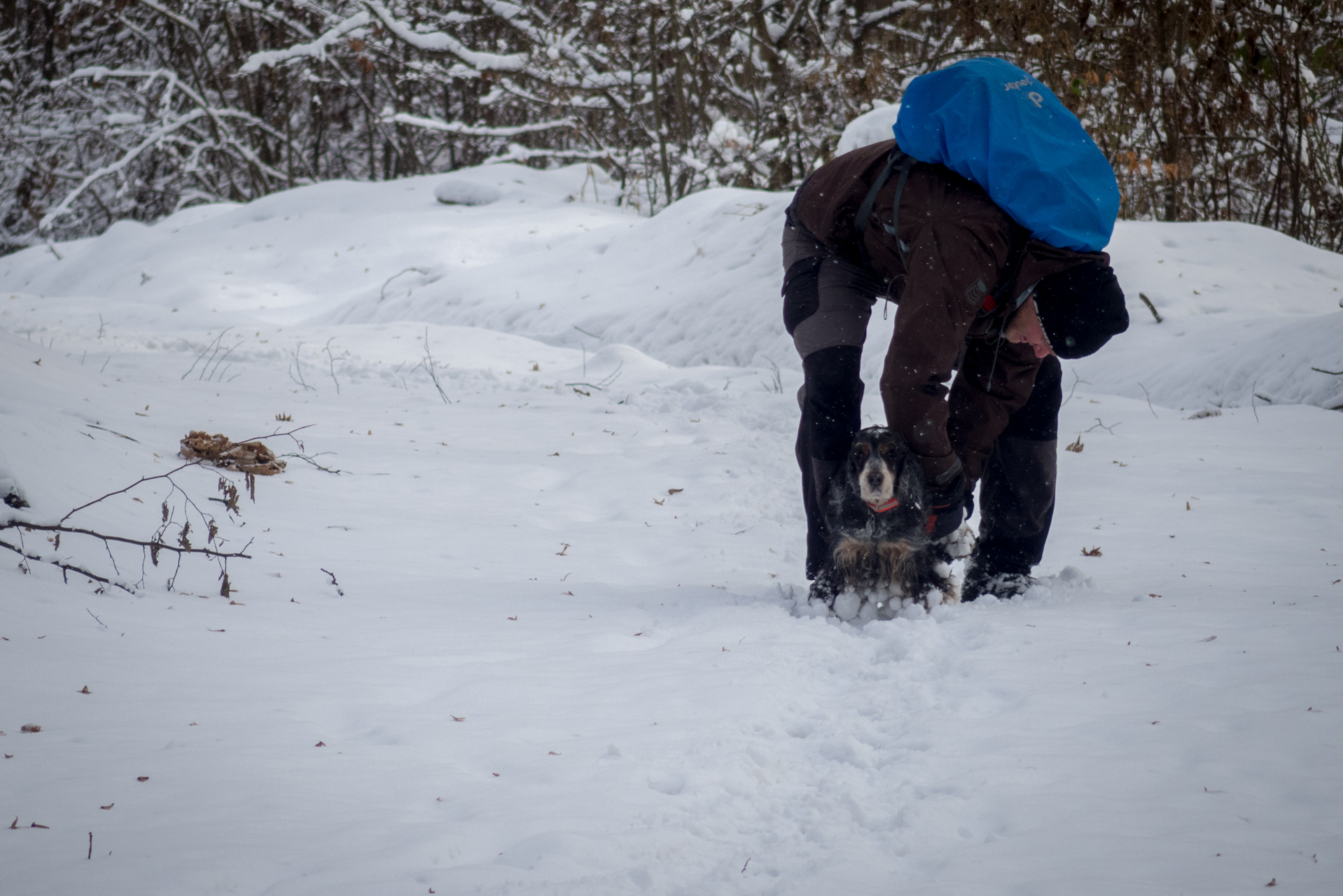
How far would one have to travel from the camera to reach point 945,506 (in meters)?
2.76

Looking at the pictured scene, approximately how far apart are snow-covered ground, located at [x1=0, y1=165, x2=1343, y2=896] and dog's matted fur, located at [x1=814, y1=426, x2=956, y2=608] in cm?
13

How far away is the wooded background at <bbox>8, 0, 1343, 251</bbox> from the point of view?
8734 mm

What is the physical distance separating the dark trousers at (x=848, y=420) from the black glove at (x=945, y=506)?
0.82 feet

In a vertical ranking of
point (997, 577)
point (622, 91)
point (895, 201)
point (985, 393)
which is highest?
point (622, 91)

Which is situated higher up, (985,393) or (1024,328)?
(1024,328)

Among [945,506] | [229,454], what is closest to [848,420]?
[945,506]

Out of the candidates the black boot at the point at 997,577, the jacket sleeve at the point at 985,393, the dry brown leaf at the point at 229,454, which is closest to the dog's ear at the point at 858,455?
the jacket sleeve at the point at 985,393

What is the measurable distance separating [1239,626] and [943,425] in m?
0.95

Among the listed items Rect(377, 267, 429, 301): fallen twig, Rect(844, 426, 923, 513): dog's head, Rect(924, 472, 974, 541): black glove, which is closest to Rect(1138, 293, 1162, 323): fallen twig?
Rect(924, 472, 974, 541): black glove

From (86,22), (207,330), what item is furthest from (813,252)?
(86,22)

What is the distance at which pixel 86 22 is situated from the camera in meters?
19.1

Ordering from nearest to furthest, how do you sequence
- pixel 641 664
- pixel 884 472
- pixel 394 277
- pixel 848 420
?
pixel 641 664 → pixel 884 472 → pixel 848 420 → pixel 394 277

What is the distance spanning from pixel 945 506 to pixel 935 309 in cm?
67

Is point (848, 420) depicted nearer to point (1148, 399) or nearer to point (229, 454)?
point (229, 454)
